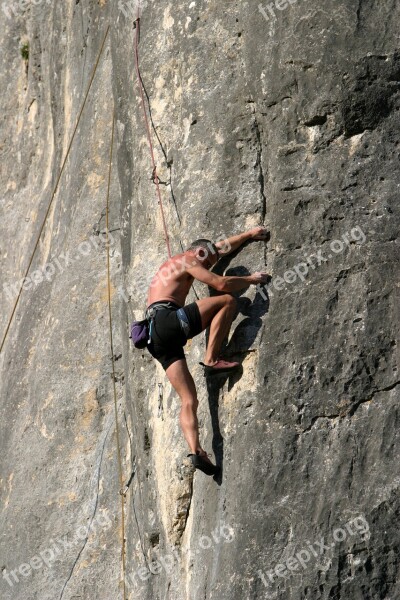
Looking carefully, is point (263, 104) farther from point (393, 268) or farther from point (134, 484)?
point (134, 484)

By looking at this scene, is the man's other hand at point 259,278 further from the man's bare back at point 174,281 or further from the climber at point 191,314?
the man's bare back at point 174,281

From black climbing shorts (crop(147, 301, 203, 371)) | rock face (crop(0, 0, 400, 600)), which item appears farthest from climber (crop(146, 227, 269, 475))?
rock face (crop(0, 0, 400, 600))

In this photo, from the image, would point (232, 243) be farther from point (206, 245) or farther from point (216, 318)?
point (216, 318)

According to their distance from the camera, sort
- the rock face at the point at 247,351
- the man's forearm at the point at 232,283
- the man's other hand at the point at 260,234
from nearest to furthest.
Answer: the rock face at the point at 247,351
the man's forearm at the point at 232,283
the man's other hand at the point at 260,234

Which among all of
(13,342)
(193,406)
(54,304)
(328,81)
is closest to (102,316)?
(54,304)

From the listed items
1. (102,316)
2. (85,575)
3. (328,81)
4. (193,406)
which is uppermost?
(328,81)

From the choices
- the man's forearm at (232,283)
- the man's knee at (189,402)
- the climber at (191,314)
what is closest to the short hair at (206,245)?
the climber at (191,314)

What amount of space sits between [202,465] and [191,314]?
1.17m

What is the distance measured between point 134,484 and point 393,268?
11.0 ft

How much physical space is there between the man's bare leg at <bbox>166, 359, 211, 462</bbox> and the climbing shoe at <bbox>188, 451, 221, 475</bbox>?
9 cm

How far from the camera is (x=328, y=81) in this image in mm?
9250

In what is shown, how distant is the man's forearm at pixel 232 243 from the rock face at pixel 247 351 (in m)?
0.09

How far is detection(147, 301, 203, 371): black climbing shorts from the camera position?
30.2ft

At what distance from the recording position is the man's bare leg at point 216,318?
9086 mm
